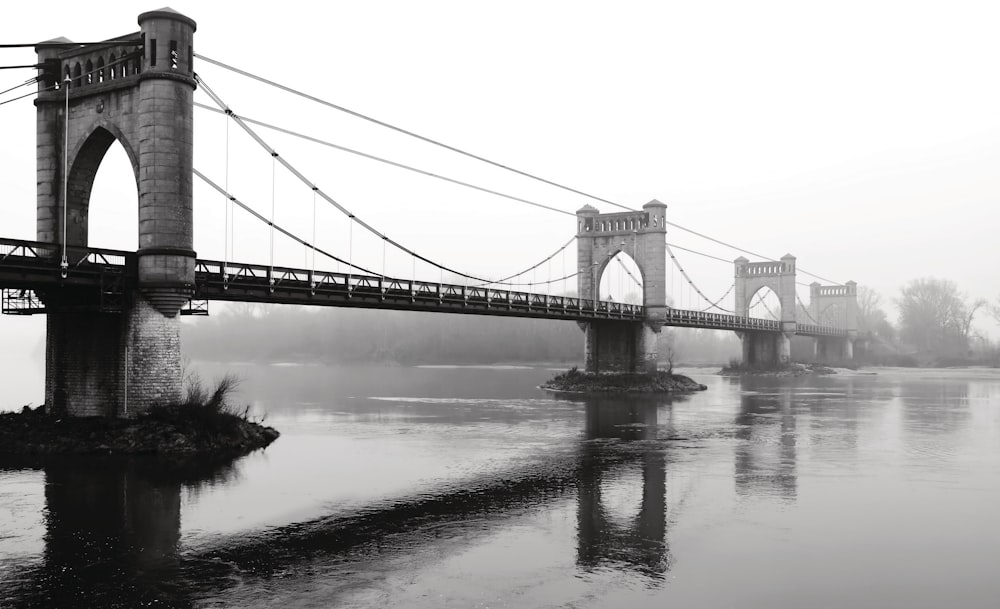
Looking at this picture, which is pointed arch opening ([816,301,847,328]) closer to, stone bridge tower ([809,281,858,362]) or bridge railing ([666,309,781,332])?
stone bridge tower ([809,281,858,362])

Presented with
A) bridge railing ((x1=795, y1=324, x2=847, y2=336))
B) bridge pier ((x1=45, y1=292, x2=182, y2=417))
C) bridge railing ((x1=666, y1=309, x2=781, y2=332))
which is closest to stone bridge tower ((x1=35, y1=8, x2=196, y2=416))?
bridge pier ((x1=45, y1=292, x2=182, y2=417))

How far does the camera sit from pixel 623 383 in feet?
208

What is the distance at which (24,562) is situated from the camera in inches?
593

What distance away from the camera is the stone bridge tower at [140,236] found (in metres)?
28.1

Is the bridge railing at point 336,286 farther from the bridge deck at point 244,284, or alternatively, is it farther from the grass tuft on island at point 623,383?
the grass tuft on island at point 623,383

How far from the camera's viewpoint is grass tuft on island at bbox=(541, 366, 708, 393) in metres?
62.5

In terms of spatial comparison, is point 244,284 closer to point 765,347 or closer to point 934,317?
point 765,347

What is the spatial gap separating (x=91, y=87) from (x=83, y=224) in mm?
5535

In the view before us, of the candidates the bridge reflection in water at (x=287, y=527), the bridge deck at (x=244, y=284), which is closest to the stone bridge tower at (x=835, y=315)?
the bridge deck at (x=244, y=284)

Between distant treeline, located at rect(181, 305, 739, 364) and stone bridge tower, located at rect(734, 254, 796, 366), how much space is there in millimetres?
13545

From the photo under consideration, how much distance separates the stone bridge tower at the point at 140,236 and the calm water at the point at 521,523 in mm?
4180

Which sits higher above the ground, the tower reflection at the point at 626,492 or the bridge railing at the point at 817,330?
the bridge railing at the point at 817,330

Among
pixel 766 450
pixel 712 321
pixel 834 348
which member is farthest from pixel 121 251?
pixel 834 348

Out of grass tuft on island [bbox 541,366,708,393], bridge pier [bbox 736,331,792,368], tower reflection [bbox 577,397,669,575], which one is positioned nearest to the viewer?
tower reflection [bbox 577,397,669,575]
